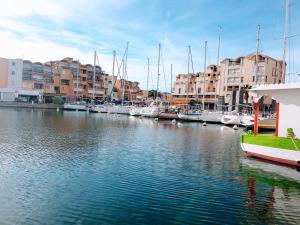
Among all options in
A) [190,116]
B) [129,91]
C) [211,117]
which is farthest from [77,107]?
[211,117]

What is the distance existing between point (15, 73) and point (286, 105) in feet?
345

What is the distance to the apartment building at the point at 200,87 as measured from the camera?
10944 cm

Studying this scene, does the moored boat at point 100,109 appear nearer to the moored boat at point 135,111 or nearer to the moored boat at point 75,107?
the moored boat at point 75,107

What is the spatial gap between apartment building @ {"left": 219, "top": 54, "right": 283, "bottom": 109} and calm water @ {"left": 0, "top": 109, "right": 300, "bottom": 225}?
231ft

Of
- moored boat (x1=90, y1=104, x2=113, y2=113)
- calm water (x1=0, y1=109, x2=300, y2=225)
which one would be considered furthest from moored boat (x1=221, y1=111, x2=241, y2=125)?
moored boat (x1=90, y1=104, x2=113, y2=113)

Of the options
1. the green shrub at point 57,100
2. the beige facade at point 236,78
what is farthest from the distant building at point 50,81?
the beige facade at point 236,78

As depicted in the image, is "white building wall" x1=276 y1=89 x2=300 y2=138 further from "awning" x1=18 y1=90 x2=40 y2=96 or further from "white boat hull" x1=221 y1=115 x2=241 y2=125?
"awning" x1=18 y1=90 x2=40 y2=96

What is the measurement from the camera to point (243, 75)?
325ft

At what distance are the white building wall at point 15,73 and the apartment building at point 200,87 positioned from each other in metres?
55.1

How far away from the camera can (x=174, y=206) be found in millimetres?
13469

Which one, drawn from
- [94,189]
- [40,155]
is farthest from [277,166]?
[40,155]

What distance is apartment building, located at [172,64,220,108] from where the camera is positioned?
10944 centimetres

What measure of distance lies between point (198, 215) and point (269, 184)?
23.3ft

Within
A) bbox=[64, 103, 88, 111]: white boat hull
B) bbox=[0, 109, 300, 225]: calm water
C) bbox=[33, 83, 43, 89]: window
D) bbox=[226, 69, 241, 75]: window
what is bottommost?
bbox=[0, 109, 300, 225]: calm water
